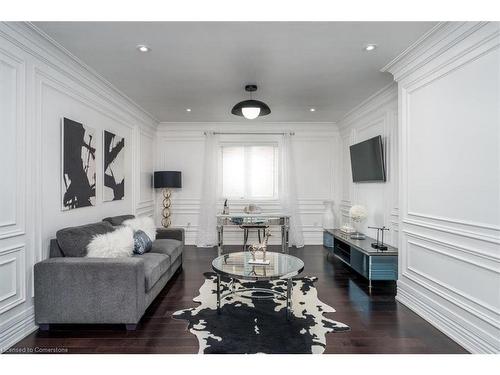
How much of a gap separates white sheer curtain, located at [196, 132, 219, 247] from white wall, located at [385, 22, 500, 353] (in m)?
3.71

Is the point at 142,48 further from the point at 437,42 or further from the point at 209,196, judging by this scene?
the point at 209,196

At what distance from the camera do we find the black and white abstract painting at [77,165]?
2984mm

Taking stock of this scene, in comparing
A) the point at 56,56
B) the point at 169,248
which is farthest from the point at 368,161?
the point at 56,56

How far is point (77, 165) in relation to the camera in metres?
3.20

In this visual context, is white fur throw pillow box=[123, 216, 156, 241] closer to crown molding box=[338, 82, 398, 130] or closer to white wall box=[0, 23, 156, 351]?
white wall box=[0, 23, 156, 351]

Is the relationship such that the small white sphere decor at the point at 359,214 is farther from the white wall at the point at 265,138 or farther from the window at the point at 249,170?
the window at the point at 249,170

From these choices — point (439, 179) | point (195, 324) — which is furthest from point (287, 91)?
point (195, 324)

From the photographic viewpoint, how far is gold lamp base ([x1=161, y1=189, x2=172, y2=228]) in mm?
5855

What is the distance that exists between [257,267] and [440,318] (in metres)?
1.64

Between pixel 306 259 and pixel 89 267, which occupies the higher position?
pixel 89 267

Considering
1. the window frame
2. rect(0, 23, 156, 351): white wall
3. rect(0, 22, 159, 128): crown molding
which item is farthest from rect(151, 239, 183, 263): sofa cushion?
the window frame

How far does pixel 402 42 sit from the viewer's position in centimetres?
270

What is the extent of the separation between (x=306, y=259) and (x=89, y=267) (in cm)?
341

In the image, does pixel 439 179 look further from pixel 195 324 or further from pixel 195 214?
pixel 195 214
